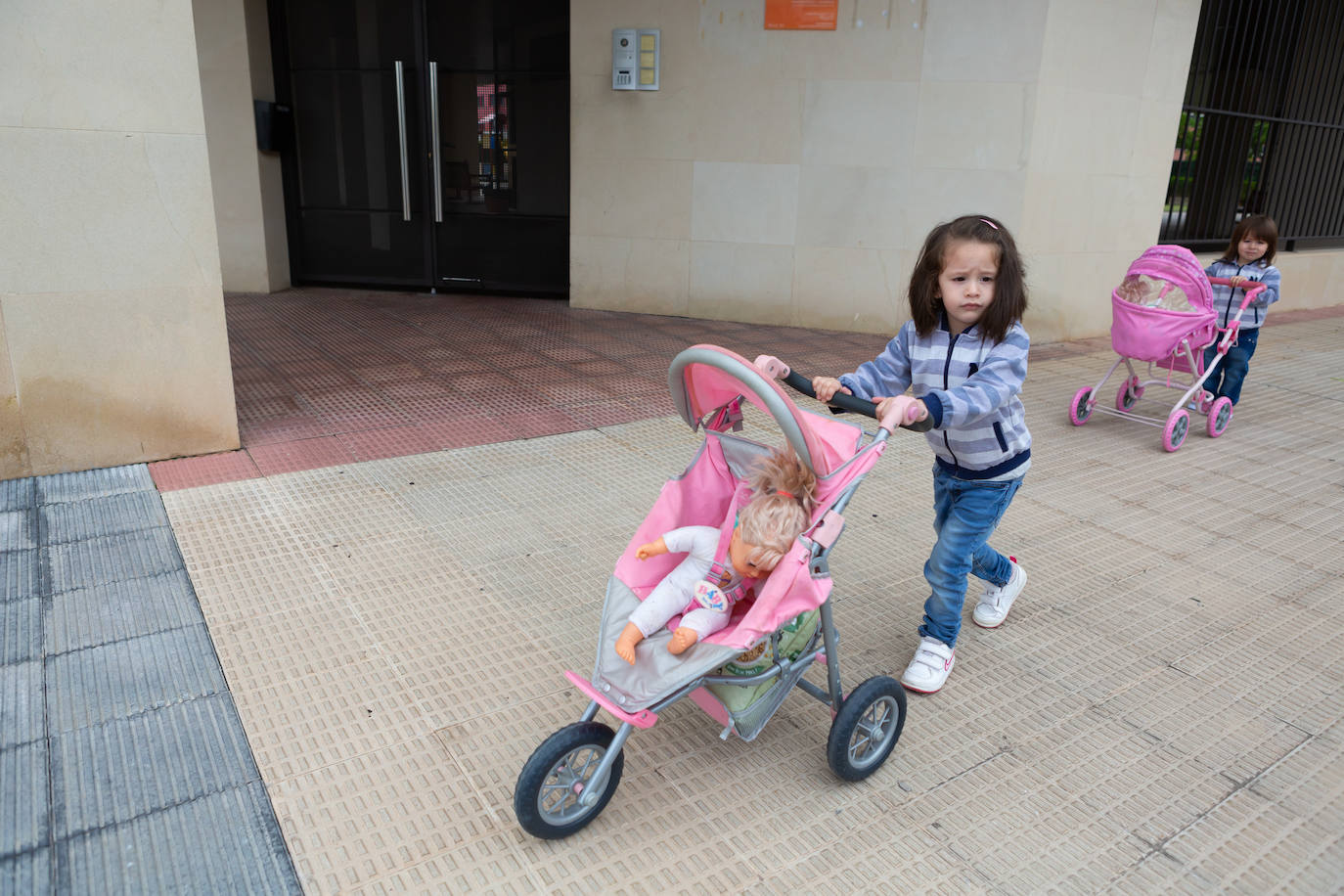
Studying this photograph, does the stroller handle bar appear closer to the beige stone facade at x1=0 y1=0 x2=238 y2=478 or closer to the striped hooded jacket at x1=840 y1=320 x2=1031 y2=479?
the striped hooded jacket at x1=840 y1=320 x2=1031 y2=479

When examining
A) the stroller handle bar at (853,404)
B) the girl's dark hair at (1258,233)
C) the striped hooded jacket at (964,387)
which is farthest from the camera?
the girl's dark hair at (1258,233)

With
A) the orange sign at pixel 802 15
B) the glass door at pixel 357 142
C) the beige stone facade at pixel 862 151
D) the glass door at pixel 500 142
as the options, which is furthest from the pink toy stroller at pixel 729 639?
the glass door at pixel 357 142

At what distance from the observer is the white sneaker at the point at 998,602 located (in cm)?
353

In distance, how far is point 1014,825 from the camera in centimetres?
251

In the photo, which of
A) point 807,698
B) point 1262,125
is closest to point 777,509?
point 807,698

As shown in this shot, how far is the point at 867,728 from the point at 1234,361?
5.02 meters

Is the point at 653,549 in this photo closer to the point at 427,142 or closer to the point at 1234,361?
the point at 1234,361

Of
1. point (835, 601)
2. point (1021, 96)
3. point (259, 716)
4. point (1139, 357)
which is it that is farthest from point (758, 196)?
point (259, 716)

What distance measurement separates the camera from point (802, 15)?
800 centimetres

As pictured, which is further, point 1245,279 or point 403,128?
point 403,128

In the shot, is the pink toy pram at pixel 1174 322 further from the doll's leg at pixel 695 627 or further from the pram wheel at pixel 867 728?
the doll's leg at pixel 695 627

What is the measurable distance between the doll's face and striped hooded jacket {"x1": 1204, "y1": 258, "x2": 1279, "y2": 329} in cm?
497

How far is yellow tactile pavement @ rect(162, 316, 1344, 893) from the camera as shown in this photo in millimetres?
2371

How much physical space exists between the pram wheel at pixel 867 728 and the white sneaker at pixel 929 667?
1.15 ft
